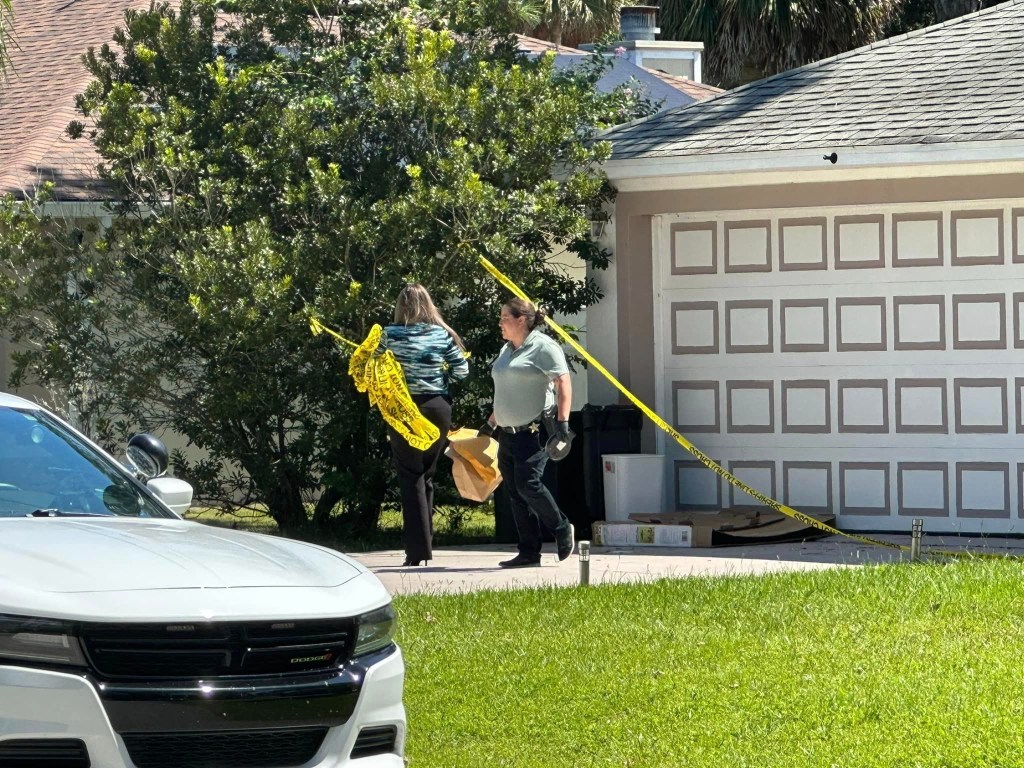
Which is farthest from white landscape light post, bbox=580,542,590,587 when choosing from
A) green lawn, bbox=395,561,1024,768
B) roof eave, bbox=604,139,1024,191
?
roof eave, bbox=604,139,1024,191

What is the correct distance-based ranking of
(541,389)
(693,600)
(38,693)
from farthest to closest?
(541,389)
(693,600)
(38,693)

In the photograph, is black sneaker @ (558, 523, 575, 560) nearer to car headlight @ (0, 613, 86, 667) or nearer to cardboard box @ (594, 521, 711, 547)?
cardboard box @ (594, 521, 711, 547)

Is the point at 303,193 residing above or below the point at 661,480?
above

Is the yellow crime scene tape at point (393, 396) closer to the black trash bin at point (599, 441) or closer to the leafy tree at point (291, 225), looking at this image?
the leafy tree at point (291, 225)

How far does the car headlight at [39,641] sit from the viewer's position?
15.2 ft

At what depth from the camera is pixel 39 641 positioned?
4.65 m

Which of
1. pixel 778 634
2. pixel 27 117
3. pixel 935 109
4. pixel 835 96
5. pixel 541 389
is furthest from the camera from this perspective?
pixel 27 117

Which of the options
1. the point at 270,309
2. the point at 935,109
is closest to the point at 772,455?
the point at 935,109

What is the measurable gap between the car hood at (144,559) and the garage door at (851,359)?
829cm

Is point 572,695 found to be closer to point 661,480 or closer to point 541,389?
point 541,389

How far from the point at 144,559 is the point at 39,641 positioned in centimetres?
53

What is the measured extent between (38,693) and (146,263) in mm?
8744

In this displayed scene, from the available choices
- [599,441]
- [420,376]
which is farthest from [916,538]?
[599,441]

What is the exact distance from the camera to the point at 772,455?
45.4 ft
